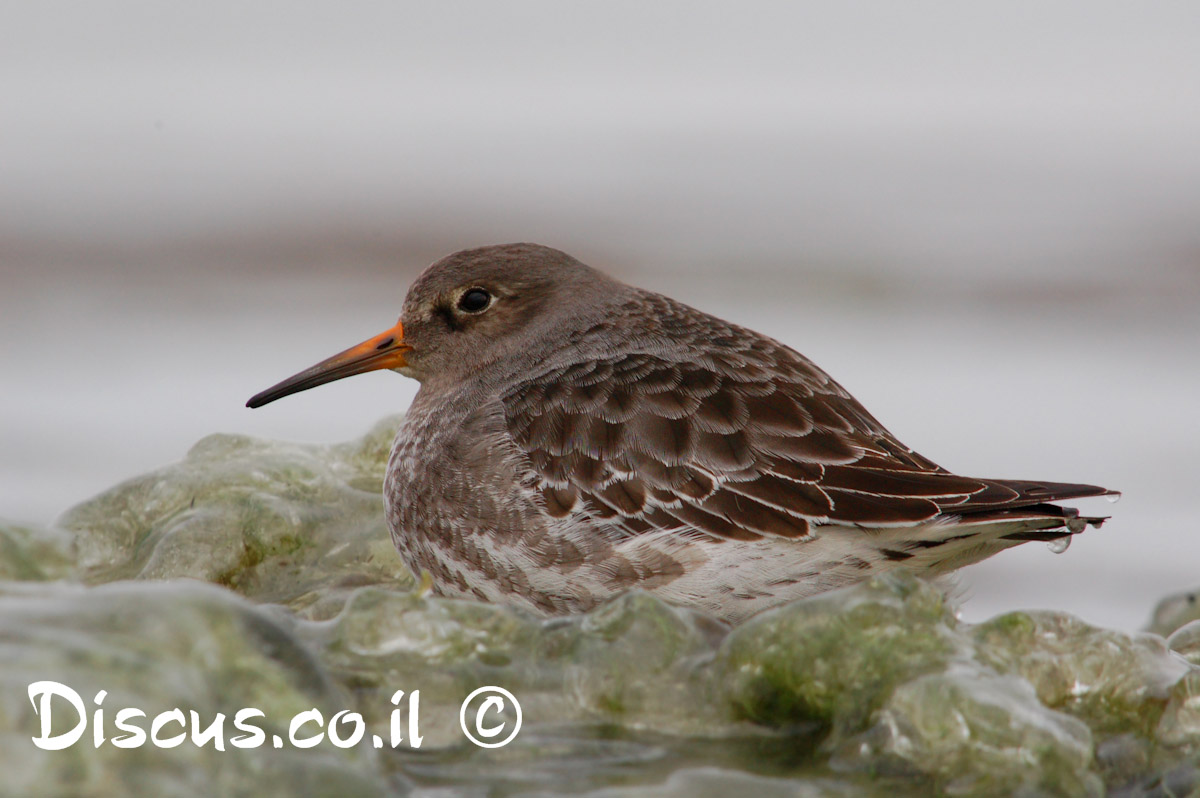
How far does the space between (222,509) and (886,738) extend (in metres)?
2.36

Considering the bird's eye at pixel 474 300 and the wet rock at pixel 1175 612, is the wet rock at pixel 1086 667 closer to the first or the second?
the wet rock at pixel 1175 612

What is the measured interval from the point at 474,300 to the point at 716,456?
129 cm

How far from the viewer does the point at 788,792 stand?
102 inches

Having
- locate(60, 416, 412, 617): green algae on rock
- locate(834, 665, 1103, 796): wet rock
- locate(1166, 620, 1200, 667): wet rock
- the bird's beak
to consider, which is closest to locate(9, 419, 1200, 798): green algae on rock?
locate(834, 665, 1103, 796): wet rock

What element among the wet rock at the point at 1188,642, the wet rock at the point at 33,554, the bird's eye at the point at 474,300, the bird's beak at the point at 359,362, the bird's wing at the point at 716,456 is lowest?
the wet rock at the point at 1188,642

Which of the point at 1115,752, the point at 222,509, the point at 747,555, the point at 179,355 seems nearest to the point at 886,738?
the point at 1115,752

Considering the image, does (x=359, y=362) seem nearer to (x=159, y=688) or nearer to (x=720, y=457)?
(x=720, y=457)

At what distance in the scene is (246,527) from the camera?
14.1ft

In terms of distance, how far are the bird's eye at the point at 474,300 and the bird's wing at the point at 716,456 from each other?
0.69 m

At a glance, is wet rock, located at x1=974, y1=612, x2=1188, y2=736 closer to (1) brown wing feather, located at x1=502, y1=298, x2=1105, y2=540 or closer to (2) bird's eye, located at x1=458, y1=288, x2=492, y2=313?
(1) brown wing feather, located at x1=502, y1=298, x2=1105, y2=540

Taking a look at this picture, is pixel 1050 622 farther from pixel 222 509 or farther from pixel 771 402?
pixel 222 509

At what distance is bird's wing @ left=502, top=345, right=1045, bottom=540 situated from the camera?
3676 millimetres

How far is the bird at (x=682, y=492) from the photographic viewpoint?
3.68 metres

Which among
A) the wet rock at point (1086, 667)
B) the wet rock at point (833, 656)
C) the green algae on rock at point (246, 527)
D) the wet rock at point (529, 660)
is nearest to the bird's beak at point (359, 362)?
the green algae on rock at point (246, 527)
